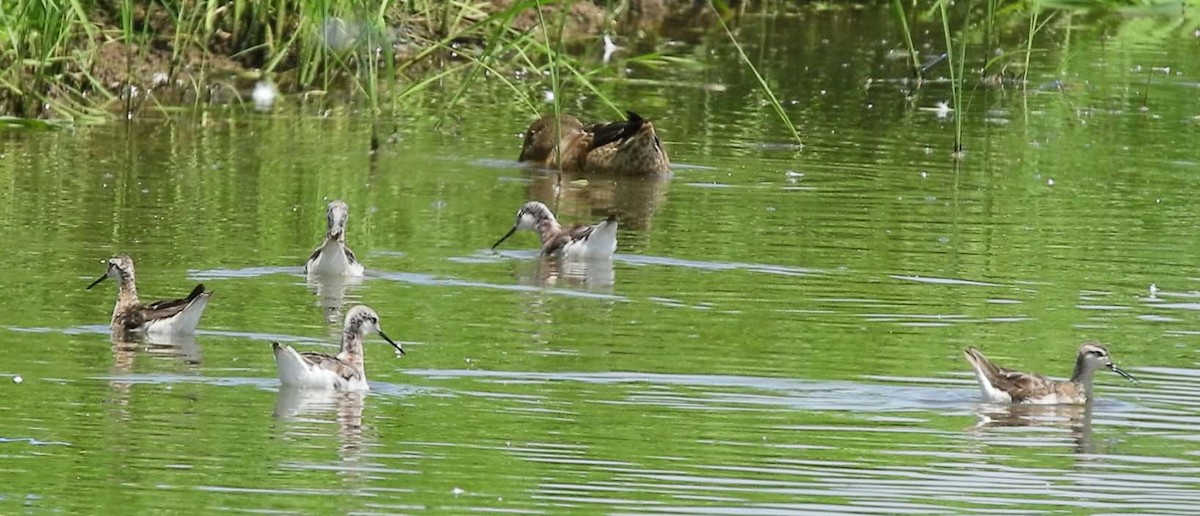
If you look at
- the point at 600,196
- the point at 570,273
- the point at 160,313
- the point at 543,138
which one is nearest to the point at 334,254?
the point at 570,273

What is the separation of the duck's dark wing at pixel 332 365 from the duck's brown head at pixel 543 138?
7.94m

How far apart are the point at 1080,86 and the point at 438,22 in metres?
5.68

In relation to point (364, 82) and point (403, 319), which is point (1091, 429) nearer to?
point (403, 319)

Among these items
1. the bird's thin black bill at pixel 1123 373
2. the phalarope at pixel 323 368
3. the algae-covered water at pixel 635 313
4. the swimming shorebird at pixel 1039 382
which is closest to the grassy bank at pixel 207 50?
the algae-covered water at pixel 635 313

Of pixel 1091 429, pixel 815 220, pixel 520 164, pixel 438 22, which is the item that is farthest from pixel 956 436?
pixel 438 22

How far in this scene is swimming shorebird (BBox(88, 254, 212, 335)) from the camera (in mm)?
11383

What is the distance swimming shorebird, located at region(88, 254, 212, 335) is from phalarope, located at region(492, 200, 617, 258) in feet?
9.40

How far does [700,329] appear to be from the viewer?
11914 millimetres

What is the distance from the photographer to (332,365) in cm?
1033

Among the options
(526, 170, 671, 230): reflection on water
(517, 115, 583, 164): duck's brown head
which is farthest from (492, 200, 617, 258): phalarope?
(517, 115, 583, 164): duck's brown head

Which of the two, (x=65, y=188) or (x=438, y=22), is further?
(x=438, y=22)

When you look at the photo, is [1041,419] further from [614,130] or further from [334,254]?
[614,130]

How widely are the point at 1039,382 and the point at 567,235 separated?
172 inches

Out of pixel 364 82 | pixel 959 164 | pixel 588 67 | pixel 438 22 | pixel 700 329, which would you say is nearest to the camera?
pixel 700 329
